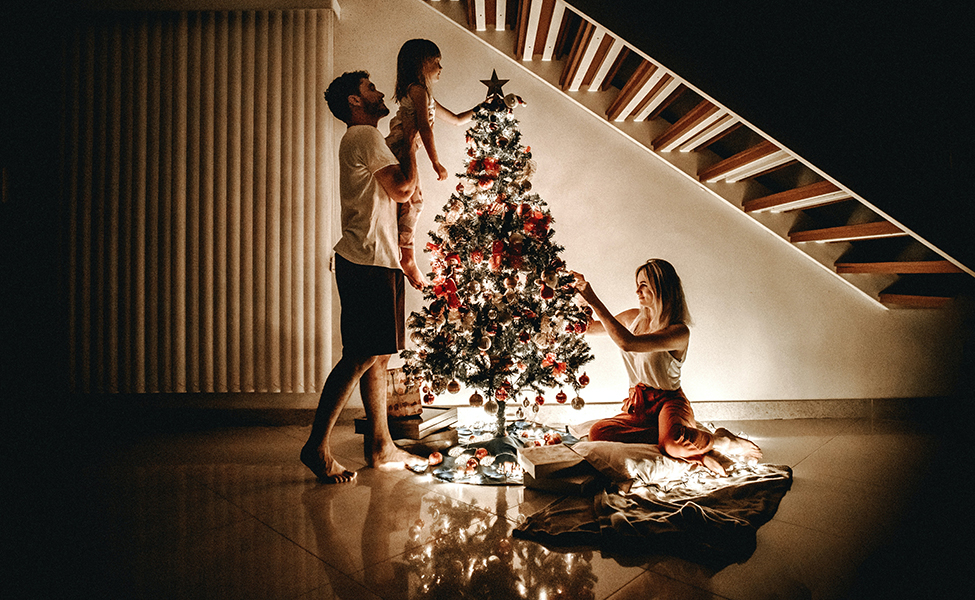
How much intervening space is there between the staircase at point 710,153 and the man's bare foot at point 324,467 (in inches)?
86.7

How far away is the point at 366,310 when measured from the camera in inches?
83.1

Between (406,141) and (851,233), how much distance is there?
2200 millimetres

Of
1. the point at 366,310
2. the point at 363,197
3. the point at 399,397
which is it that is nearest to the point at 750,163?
the point at 363,197

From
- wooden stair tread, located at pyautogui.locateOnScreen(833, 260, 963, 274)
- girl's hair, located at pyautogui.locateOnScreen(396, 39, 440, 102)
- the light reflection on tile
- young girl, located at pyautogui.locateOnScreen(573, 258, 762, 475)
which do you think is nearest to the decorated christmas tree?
young girl, located at pyautogui.locateOnScreen(573, 258, 762, 475)

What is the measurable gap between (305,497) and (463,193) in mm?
1455

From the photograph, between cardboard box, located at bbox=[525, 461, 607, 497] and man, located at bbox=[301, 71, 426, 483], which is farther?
man, located at bbox=[301, 71, 426, 483]

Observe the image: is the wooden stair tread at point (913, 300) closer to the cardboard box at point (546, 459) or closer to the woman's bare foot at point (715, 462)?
the woman's bare foot at point (715, 462)

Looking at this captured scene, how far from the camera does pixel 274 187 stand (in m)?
3.04

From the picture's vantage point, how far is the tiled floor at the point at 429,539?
135 centimetres

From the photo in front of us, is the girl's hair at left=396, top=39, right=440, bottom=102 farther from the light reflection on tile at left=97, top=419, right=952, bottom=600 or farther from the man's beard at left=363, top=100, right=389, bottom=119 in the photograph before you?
the light reflection on tile at left=97, top=419, right=952, bottom=600

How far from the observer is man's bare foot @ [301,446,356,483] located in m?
2.09

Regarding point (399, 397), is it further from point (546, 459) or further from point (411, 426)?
point (546, 459)

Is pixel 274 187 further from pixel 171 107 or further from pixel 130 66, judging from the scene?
pixel 130 66

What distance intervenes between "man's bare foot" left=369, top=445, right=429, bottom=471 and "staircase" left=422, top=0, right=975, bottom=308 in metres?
2.04
